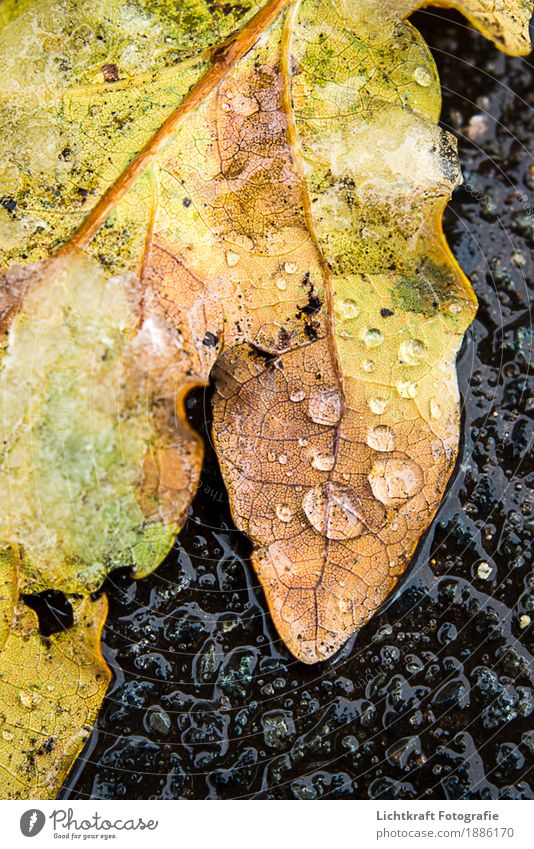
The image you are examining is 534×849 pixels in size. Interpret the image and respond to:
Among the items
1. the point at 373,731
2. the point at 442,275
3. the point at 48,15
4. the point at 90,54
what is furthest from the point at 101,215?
the point at 373,731

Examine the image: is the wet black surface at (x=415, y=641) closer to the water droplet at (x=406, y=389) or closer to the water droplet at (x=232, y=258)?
the water droplet at (x=406, y=389)

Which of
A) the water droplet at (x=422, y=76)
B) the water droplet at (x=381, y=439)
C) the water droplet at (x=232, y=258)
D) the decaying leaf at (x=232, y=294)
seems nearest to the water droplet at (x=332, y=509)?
the decaying leaf at (x=232, y=294)

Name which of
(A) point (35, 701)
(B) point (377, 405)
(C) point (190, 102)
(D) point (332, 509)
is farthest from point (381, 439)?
(A) point (35, 701)

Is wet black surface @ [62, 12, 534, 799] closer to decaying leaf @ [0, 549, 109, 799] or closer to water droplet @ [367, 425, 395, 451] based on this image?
decaying leaf @ [0, 549, 109, 799]

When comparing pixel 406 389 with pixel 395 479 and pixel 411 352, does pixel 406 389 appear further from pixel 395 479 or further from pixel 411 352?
pixel 395 479

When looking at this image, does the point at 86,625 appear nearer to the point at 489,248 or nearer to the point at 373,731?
the point at 373,731

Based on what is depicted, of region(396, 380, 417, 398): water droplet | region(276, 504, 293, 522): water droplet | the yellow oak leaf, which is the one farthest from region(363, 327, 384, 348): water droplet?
region(276, 504, 293, 522): water droplet
